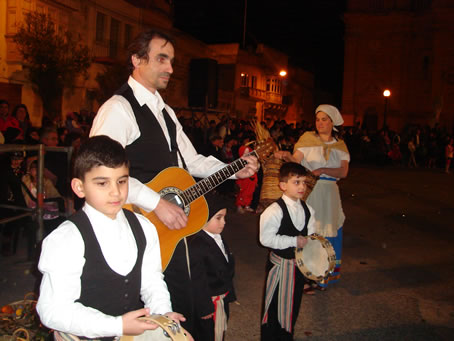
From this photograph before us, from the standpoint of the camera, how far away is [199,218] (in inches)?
124

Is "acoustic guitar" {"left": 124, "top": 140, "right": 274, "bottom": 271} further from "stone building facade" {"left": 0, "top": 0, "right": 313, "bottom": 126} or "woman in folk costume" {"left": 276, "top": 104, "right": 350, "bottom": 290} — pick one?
"stone building facade" {"left": 0, "top": 0, "right": 313, "bottom": 126}

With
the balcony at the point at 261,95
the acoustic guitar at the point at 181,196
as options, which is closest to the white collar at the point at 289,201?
the acoustic guitar at the point at 181,196

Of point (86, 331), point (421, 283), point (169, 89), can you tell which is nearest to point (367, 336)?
point (421, 283)

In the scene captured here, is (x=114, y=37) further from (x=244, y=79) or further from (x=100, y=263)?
(x=100, y=263)

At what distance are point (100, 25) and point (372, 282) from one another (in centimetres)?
2219

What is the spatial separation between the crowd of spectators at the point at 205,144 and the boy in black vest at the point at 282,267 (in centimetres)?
276

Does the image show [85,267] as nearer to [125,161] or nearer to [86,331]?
[86,331]

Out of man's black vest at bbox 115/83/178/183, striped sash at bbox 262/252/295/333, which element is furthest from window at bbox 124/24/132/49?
man's black vest at bbox 115/83/178/183

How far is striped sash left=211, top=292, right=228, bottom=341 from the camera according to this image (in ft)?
10.7

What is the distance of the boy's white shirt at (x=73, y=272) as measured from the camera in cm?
183

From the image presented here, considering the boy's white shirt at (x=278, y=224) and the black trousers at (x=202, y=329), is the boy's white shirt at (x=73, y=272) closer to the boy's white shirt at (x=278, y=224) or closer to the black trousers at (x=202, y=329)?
the black trousers at (x=202, y=329)

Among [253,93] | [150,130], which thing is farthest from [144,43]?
[253,93]

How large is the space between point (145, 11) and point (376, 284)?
25309mm

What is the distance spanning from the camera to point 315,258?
12.3 feet
